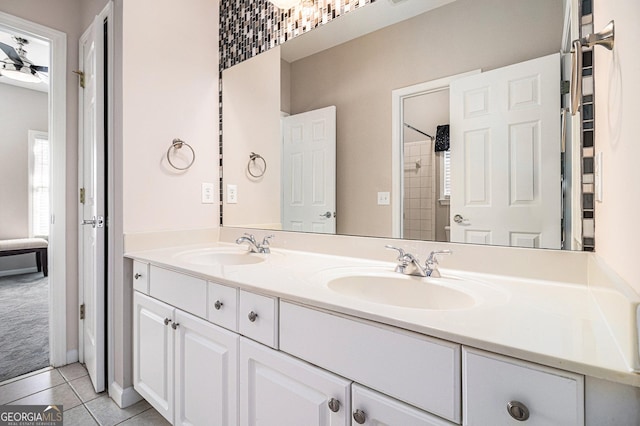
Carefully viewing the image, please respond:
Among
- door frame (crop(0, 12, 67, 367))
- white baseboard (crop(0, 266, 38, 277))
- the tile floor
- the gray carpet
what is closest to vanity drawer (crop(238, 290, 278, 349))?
the tile floor

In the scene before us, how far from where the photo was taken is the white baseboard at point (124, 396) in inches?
62.5

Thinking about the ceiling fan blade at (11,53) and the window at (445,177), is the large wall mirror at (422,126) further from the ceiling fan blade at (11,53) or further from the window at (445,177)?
the ceiling fan blade at (11,53)

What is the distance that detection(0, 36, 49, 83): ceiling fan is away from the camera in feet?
9.64

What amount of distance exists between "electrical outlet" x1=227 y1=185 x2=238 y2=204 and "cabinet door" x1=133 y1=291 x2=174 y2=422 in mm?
731

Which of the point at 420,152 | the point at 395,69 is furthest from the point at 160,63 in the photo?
the point at 420,152

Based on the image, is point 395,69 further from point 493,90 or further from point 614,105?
point 614,105

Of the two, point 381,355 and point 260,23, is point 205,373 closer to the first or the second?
point 381,355

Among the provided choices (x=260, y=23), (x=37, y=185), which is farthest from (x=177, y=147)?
(x=37, y=185)

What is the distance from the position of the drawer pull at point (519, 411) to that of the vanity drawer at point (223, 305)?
791 mm

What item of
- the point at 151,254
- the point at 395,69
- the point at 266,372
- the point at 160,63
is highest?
the point at 160,63

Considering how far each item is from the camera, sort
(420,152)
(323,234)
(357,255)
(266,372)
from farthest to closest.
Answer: (323,234) < (357,255) < (420,152) < (266,372)

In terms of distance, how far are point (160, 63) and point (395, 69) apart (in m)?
1.23

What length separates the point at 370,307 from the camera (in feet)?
2.46

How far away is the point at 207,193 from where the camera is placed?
1.94 meters
